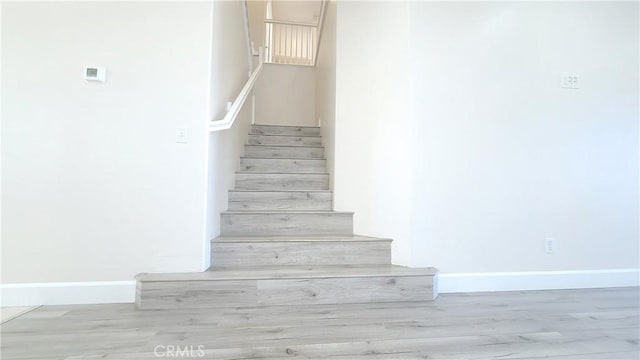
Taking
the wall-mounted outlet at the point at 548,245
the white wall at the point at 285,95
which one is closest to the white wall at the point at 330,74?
the white wall at the point at 285,95

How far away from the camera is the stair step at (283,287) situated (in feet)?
6.53

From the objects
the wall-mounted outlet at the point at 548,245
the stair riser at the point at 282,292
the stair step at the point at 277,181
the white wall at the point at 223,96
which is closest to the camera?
the stair riser at the point at 282,292

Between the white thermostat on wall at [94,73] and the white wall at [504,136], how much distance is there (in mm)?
1949

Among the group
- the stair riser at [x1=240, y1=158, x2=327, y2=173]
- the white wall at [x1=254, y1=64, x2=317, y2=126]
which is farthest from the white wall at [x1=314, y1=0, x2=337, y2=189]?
the white wall at [x1=254, y1=64, x2=317, y2=126]

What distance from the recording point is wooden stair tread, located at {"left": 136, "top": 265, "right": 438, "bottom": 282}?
2.03m

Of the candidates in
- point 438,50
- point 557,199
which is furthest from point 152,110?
point 557,199

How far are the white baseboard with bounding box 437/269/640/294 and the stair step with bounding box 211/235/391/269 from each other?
510 mm

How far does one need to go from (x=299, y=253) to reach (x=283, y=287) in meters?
0.35

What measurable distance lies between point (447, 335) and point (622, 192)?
212 cm

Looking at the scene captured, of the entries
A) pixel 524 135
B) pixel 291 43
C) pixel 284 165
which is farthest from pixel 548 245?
pixel 291 43

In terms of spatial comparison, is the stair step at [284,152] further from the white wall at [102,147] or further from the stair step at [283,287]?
the stair step at [283,287]

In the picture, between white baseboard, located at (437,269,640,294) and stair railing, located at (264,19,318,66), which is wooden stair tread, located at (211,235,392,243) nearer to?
white baseboard, located at (437,269,640,294)

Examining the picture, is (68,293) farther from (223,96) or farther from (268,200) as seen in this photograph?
(223,96)

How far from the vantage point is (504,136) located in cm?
252
